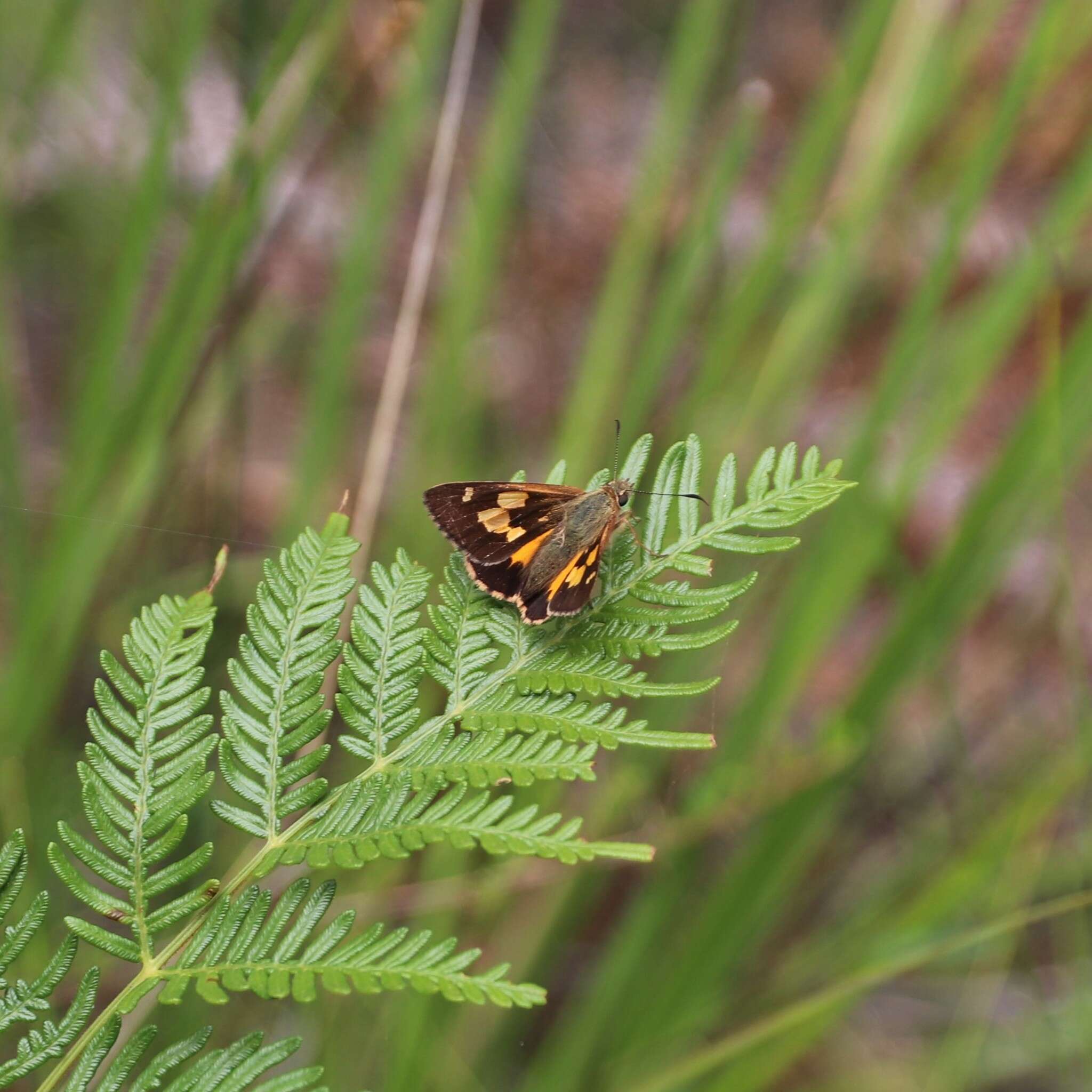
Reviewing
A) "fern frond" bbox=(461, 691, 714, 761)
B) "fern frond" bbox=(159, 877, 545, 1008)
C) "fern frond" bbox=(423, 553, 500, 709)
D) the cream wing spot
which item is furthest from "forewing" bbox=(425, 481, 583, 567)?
"fern frond" bbox=(159, 877, 545, 1008)

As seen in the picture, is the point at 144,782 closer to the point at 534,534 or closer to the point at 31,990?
the point at 31,990

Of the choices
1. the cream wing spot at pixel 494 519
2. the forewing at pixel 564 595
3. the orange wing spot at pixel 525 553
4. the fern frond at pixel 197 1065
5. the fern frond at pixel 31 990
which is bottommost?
the fern frond at pixel 197 1065

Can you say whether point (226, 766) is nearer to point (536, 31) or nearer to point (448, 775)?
point (448, 775)

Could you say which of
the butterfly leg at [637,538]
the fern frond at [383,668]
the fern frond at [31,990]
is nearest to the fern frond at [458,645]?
the fern frond at [383,668]

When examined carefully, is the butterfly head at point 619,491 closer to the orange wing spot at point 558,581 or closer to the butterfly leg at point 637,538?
the butterfly leg at point 637,538

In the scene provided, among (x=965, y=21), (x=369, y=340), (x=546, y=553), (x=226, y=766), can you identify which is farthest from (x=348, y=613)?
(x=369, y=340)

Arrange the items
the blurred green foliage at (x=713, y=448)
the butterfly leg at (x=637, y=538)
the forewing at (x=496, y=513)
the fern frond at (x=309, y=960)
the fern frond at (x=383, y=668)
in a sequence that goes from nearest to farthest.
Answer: the fern frond at (x=309, y=960) → the fern frond at (x=383, y=668) → the butterfly leg at (x=637, y=538) → the forewing at (x=496, y=513) → the blurred green foliage at (x=713, y=448)
